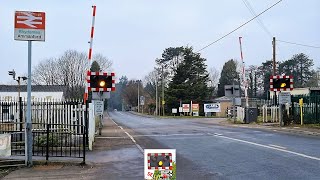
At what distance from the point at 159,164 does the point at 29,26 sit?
6.99m

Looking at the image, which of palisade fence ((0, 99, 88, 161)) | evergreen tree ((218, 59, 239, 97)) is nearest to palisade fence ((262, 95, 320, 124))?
palisade fence ((0, 99, 88, 161))

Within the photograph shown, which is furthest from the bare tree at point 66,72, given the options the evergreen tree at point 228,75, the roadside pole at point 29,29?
the roadside pole at point 29,29

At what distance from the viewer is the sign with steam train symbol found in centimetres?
641

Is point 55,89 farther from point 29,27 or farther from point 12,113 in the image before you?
point 29,27

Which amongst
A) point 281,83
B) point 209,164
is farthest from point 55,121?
point 281,83

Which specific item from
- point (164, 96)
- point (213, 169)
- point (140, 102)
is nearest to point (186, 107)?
point (164, 96)

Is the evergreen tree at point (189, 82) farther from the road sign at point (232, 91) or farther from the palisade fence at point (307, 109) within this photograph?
the palisade fence at point (307, 109)

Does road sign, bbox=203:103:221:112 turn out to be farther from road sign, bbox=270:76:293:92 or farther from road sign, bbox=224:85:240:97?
road sign, bbox=270:76:293:92

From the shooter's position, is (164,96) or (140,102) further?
(140,102)

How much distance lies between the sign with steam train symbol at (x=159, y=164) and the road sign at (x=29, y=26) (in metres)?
6.64

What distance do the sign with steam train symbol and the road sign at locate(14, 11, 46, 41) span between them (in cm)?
664

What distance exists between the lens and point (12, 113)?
20.2 metres

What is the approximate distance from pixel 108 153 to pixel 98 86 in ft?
19.6

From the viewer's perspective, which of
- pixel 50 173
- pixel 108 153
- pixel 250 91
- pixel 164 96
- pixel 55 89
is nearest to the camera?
pixel 50 173
